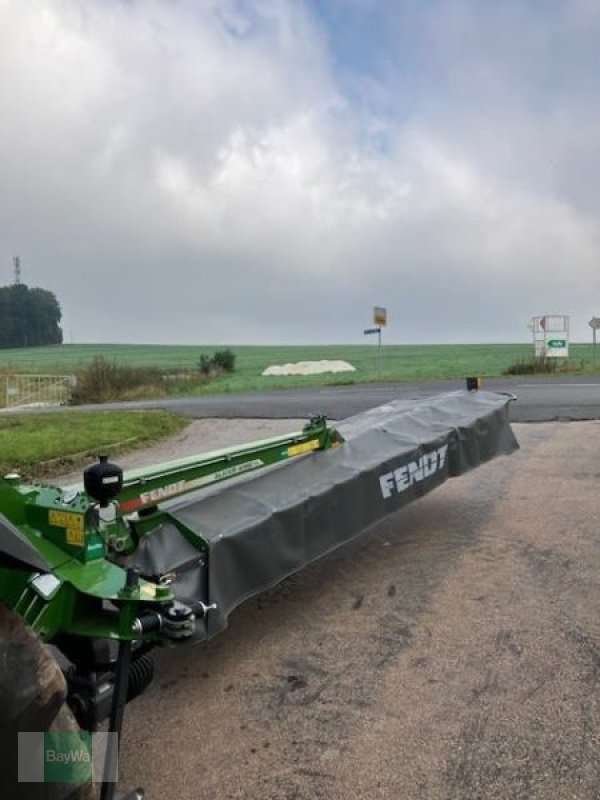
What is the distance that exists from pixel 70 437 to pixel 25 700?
9.75 m

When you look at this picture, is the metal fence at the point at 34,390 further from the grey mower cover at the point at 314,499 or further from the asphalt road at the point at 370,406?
the grey mower cover at the point at 314,499

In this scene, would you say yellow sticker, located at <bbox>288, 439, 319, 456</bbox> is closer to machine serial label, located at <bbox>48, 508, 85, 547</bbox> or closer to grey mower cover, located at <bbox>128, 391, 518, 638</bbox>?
grey mower cover, located at <bbox>128, 391, 518, 638</bbox>

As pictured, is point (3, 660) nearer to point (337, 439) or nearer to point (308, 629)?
point (308, 629)

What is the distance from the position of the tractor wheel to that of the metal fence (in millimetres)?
26984

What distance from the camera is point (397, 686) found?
3.33m

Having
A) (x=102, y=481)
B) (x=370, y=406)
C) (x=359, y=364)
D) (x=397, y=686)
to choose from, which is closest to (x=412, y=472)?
(x=397, y=686)

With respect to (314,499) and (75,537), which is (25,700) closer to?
(75,537)

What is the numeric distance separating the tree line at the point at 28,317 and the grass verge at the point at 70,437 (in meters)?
91.0

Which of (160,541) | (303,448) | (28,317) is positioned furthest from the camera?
(28,317)

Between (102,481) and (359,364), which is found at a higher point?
(359,364)

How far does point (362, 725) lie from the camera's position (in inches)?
120

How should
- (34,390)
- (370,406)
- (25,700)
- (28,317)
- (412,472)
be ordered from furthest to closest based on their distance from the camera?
(28,317), (34,390), (370,406), (412,472), (25,700)

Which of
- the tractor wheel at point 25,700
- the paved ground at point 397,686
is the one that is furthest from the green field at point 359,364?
the tractor wheel at point 25,700

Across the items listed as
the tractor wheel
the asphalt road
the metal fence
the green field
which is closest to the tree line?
the green field
